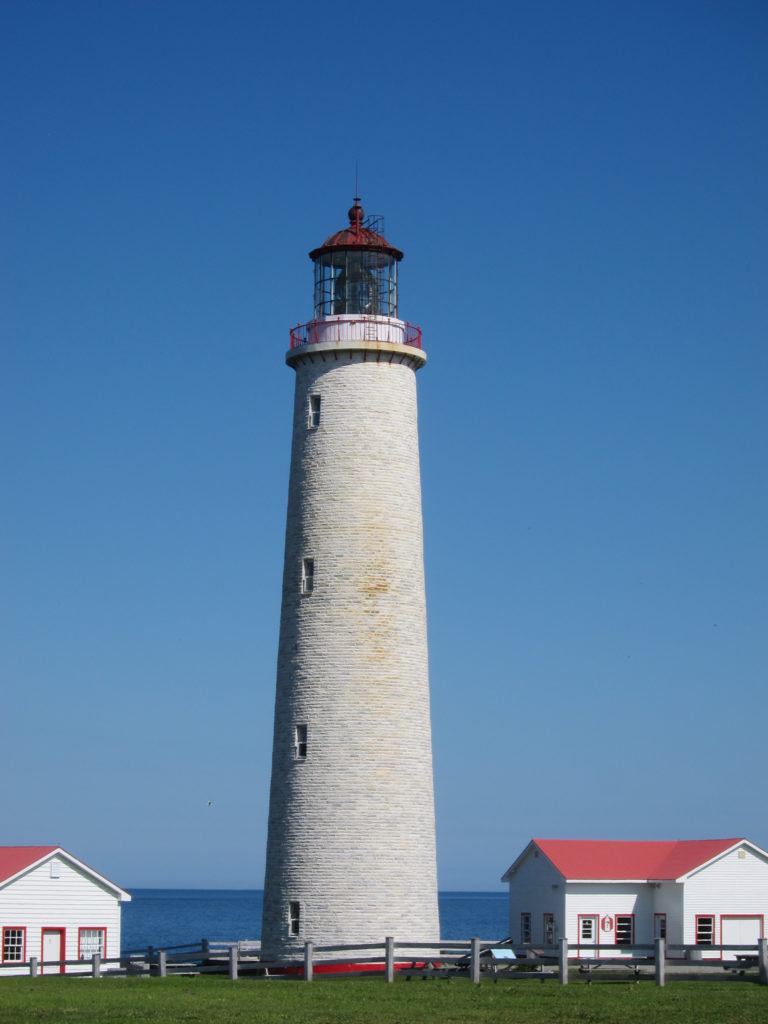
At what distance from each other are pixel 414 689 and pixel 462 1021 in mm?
11534

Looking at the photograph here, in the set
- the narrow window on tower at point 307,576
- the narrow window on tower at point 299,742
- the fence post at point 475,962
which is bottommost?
the fence post at point 475,962

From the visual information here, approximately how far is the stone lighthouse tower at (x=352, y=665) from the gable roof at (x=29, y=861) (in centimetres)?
667

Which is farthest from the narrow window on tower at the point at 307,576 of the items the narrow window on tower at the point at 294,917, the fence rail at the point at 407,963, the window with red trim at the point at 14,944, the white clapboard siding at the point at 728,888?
the white clapboard siding at the point at 728,888

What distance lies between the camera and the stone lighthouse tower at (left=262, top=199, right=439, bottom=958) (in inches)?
1342

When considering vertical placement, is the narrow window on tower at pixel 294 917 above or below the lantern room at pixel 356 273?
below

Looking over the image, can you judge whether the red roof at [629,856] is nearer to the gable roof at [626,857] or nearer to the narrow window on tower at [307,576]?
the gable roof at [626,857]

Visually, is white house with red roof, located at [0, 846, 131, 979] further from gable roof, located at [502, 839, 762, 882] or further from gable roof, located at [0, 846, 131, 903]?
gable roof, located at [502, 839, 762, 882]

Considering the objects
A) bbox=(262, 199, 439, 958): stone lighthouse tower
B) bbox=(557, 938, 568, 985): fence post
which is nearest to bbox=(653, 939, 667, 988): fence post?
bbox=(557, 938, 568, 985): fence post

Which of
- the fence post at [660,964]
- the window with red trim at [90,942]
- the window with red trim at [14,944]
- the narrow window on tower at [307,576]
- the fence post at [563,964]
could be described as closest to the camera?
the fence post at [660,964]

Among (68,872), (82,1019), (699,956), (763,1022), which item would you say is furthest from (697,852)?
(82,1019)

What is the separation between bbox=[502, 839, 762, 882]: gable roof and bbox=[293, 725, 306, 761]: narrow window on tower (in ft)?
38.3

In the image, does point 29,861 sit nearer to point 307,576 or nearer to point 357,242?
point 307,576

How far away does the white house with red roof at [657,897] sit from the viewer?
42.9 meters

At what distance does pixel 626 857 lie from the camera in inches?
1777
